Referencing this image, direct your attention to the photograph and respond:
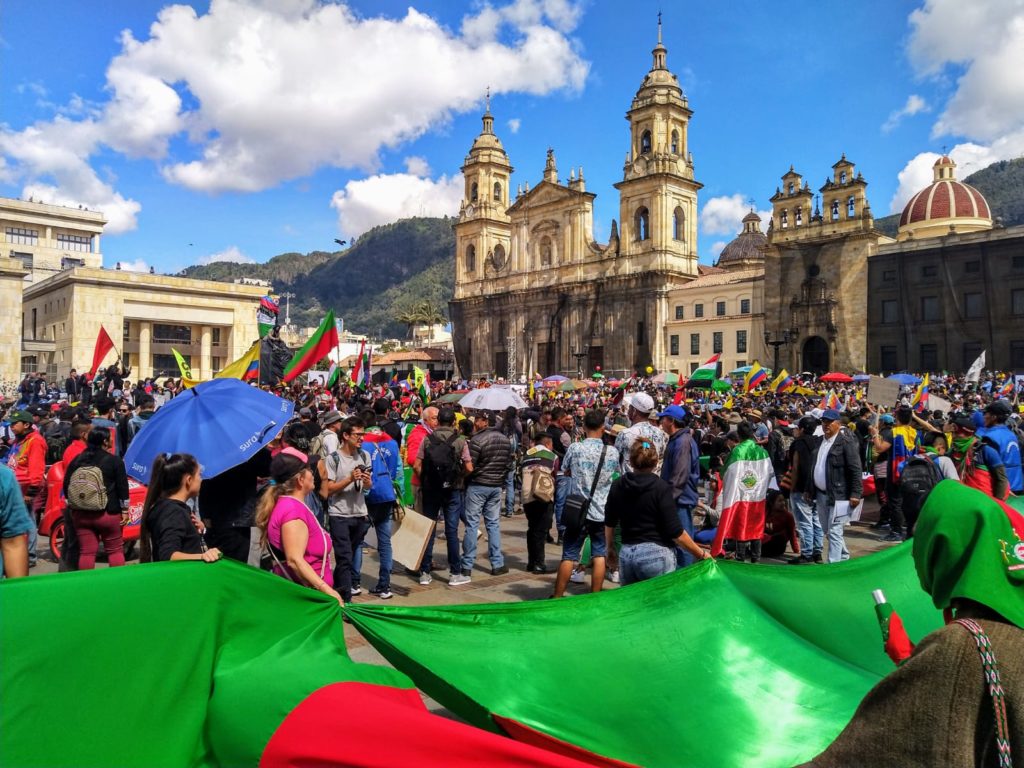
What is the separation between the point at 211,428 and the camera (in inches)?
205

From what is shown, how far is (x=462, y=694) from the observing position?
3227 millimetres

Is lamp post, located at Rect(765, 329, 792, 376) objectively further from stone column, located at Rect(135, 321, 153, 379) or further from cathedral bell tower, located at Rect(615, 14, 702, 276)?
stone column, located at Rect(135, 321, 153, 379)

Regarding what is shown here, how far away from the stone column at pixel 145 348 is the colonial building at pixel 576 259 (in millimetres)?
26506

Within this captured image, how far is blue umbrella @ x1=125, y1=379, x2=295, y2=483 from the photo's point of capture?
16.6 feet

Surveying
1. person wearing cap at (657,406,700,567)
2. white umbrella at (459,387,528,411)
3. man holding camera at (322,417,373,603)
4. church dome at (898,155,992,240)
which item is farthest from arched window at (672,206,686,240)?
man holding camera at (322,417,373,603)

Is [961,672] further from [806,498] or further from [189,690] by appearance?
[806,498]

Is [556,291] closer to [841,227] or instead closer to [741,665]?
[841,227]

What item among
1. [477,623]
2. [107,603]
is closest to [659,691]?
[477,623]

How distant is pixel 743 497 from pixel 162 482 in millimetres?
5731

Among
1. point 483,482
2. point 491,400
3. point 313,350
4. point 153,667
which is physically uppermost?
point 313,350

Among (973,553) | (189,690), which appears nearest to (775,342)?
(189,690)

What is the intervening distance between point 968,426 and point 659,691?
704cm

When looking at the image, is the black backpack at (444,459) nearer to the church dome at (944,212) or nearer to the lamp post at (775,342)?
the lamp post at (775,342)

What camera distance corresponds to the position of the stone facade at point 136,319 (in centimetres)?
4659
